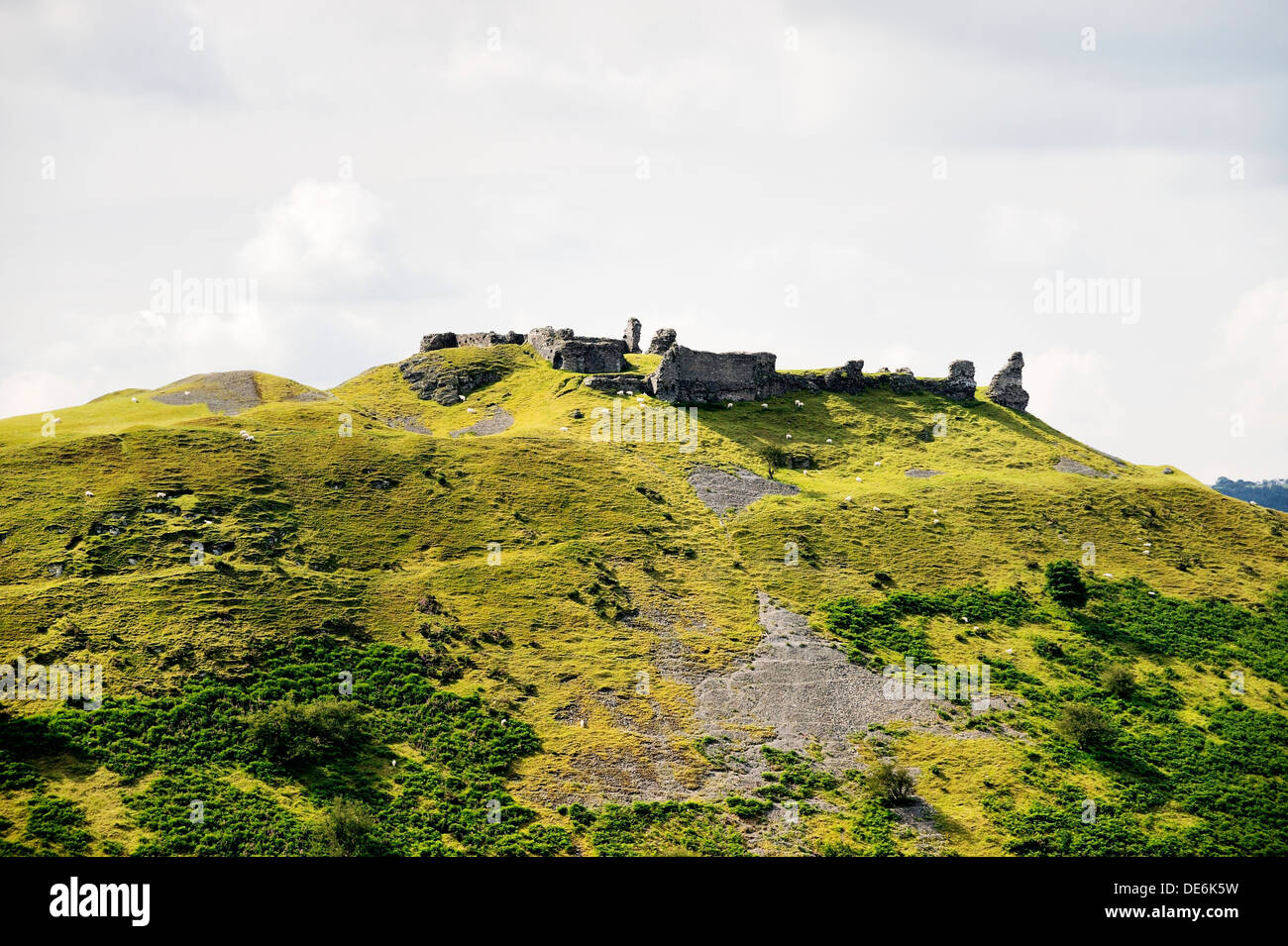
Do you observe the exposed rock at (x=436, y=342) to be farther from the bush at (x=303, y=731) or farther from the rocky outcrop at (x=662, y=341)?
the bush at (x=303, y=731)

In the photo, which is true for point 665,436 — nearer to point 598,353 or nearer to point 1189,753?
point 598,353

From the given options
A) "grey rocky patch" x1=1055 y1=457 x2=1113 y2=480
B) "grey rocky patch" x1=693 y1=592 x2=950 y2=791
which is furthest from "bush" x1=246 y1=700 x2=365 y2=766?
"grey rocky patch" x1=1055 y1=457 x2=1113 y2=480

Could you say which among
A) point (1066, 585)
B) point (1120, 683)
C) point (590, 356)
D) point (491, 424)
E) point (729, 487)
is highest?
point (590, 356)

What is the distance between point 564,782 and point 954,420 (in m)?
67.4

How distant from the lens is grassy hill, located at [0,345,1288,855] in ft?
145

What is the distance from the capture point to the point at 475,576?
6197cm

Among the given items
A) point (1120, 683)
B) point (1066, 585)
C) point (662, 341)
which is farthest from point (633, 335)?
point (1120, 683)

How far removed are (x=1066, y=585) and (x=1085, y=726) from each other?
16526mm

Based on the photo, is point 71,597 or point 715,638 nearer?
point 71,597

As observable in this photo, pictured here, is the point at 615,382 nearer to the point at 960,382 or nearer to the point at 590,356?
the point at 590,356

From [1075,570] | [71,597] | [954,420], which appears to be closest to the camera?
[71,597]

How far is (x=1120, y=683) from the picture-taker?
57844 millimetres

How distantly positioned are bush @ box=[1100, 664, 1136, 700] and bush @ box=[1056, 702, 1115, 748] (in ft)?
14.1

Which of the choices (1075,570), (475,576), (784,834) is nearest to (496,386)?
(475,576)
